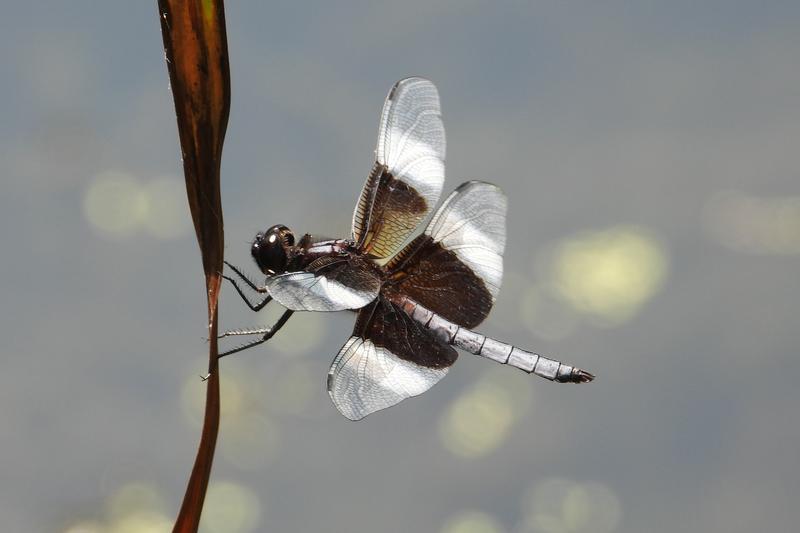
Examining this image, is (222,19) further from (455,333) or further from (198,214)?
(455,333)

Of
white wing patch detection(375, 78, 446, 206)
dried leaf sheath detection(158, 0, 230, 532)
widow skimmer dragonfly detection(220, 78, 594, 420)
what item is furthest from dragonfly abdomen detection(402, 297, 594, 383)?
dried leaf sheath detection(158, 0, 230, 532)

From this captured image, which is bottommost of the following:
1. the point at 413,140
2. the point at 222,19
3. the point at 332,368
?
the point at 332,368

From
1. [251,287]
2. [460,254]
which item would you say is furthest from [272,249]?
[460,254]

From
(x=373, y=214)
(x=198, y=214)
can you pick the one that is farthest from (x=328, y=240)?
(x=198, y=214)

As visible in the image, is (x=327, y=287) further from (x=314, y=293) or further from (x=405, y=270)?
(x=405, y=270)

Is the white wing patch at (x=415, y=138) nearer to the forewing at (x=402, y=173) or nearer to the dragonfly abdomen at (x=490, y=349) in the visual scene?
the forewing at (x=402, y=173)

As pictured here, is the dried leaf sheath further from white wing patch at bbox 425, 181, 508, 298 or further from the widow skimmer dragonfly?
white wing patch at bbox 425, 181, 508, 298
